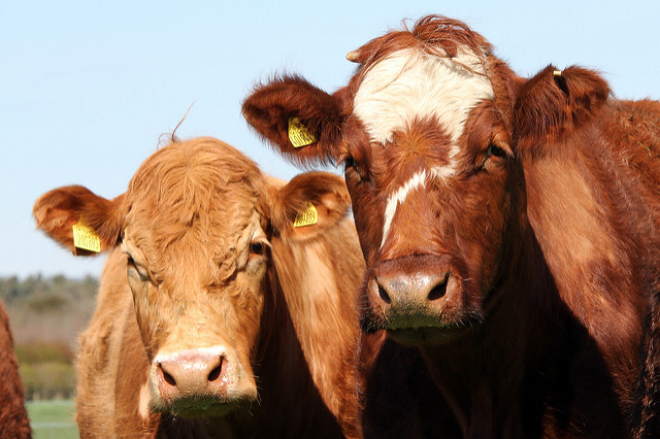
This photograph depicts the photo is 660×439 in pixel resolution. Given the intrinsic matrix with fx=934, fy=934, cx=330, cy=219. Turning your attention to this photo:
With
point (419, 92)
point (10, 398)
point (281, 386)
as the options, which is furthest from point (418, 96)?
point (10, 398)

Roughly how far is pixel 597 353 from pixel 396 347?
1.12 metres

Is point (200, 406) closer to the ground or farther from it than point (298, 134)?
closer to the ground

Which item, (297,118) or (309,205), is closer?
(297,118)

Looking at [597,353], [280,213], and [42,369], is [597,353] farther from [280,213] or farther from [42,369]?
[42,369]

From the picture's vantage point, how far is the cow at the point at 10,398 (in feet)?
22.6

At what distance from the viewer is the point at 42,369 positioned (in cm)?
2705

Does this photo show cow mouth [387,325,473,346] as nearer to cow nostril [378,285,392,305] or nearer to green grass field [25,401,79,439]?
cow nostril [378,285,392,305]

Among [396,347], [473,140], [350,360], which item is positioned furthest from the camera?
[350,360]

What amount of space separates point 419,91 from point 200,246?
163 cm

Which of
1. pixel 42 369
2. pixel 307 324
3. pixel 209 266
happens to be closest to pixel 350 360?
pixel 307 324

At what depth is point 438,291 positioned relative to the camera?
4102mm

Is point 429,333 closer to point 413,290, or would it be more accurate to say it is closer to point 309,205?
point 413,290

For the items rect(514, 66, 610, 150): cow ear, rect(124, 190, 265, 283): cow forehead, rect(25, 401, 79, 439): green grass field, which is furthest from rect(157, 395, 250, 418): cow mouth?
rect(25, 401, 79, 439): green grass field

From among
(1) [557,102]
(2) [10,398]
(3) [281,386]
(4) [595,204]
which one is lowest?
(2) [10,398]
